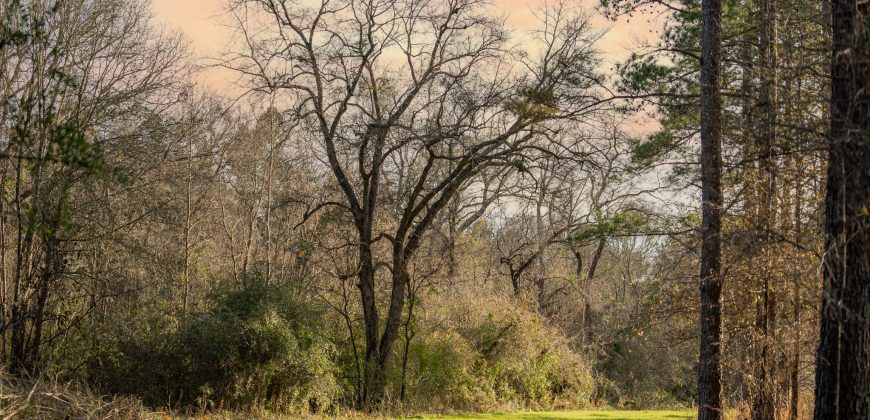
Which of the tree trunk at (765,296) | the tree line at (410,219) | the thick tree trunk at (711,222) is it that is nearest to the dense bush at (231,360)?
the tree line at (410,219)

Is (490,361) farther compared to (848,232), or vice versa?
(490,361)

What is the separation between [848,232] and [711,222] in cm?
446

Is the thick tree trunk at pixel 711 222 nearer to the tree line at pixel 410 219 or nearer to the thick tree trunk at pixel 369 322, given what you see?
the tree line at pixel 410 219

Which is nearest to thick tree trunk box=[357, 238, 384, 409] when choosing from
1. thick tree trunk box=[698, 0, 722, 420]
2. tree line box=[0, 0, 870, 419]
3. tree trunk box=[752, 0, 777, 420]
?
tree line box=[0, 0, 870, 419]

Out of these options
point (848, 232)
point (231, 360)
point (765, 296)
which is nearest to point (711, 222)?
point (765, 296)

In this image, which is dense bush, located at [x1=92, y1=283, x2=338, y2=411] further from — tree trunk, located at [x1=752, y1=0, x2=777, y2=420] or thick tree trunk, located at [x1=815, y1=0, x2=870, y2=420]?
thick tree trunk, located at [x1=815, y1=0, x2=870, y2=420]

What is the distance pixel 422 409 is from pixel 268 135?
449 inches

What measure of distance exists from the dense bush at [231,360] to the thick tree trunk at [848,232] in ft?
37.8

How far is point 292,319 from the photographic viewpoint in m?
18.1

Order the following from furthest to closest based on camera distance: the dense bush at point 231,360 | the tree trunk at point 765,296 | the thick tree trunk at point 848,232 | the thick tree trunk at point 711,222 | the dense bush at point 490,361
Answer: the dense bush at point 490,361, the dense bush at point 231,360, the thick tree trunk at point 711,222, the tree trunk at point 765,296, the thick tree trunk at point 848,232

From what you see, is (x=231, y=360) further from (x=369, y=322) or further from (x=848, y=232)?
(x=848, y=232)

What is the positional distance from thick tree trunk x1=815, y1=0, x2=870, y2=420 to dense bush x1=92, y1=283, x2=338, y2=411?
11.5 meters

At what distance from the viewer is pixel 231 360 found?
17.0 metres

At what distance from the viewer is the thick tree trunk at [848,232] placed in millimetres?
7688
